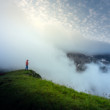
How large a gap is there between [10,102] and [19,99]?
0.68 m

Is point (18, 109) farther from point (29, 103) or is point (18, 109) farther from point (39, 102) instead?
point (39, 102)

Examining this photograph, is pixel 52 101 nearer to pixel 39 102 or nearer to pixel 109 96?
pixel 39 102

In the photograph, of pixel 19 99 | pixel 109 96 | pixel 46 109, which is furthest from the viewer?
pixel 109 96

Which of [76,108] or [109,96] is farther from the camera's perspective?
[109,96]

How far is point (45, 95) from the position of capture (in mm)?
8172

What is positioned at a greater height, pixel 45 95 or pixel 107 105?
pixel 45 95

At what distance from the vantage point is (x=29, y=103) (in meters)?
7.07

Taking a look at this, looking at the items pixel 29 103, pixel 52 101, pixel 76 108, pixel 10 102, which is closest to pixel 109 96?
pixel 76 108

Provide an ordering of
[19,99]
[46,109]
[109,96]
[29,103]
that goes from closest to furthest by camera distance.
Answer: [46,109] → [29,103] → [19,99] → [109,96]

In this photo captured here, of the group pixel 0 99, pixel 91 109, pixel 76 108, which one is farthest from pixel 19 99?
pixel 91 109

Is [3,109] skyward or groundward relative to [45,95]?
groundward

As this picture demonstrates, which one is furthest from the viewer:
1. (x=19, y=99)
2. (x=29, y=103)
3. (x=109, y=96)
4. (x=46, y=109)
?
(x=109, y=96)

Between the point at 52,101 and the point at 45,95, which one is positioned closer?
the point at 52,101

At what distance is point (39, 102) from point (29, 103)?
0.75 m
